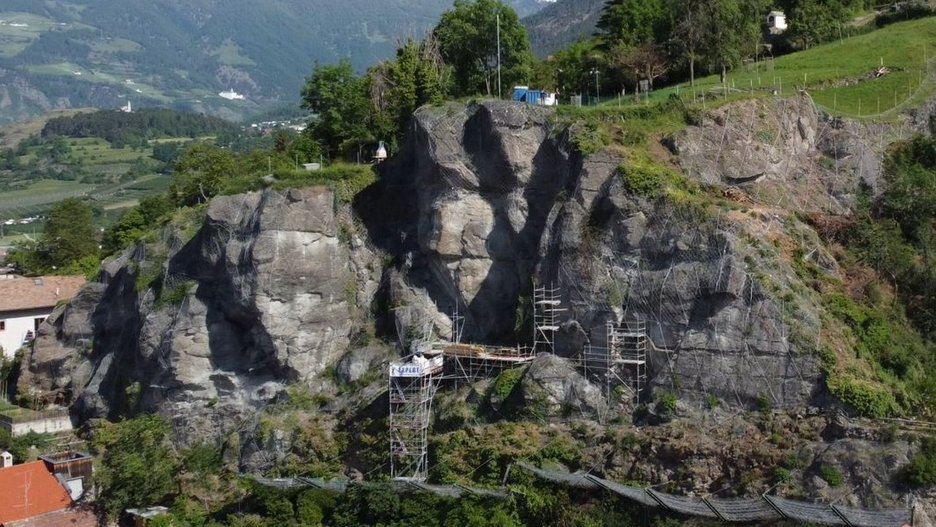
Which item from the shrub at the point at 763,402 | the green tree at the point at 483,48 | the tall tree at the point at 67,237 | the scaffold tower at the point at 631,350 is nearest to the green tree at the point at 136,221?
the tall tree at the point at 67,237

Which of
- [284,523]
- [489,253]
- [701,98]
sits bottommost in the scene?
[284,523]

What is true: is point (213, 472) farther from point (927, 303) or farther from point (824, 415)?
point (927, 303)

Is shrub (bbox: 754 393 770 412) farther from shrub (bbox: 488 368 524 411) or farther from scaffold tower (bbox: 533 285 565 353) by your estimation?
shrub (bbox: 488 368 524 411)

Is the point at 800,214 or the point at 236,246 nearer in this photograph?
the point at 800,214

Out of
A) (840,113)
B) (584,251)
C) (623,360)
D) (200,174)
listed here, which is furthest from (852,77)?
(200,174)

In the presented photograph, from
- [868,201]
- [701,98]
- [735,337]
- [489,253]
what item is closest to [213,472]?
[489,253]

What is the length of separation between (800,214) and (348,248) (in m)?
17.2

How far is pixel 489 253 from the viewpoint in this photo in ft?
138

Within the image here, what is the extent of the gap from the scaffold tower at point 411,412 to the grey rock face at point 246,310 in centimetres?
531

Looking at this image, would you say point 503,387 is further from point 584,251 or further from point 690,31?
point 690,31

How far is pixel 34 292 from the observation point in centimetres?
5947

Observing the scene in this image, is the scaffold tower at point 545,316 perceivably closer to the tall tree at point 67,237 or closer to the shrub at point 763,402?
the shrub at point 763,402

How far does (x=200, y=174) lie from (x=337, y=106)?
1236 centimetres

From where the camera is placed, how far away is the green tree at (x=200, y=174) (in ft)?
196
